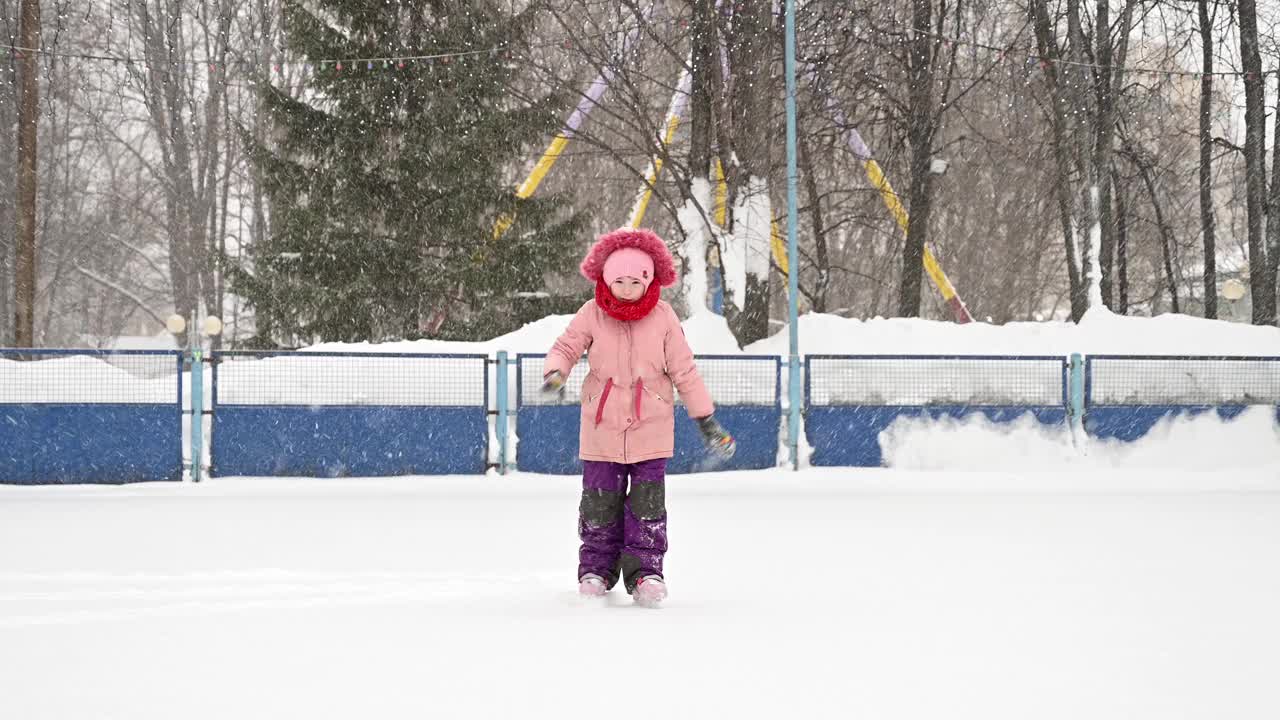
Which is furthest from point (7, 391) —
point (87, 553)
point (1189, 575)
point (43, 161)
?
point (43, 161)

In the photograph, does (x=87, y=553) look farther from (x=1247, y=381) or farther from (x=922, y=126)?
(x=922, y=126)

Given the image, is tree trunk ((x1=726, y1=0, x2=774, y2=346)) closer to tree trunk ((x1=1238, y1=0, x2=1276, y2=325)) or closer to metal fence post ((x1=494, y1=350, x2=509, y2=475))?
metal fence post ((x1=494, y1=350, x2=509, y2=475))

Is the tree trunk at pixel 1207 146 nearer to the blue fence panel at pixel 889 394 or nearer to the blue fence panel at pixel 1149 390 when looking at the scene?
the blue fence panel at pixel 1149 390

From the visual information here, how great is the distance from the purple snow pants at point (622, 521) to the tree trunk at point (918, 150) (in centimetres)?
1553

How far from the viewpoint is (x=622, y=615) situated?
568cm

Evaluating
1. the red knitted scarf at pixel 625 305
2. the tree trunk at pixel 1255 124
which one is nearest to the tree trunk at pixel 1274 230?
the tree trunk at pixel 1255 124

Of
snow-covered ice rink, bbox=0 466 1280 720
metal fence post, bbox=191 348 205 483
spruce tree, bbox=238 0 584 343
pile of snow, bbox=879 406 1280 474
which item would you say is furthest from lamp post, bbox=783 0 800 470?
spruce tree, bbox=238 0 584 343

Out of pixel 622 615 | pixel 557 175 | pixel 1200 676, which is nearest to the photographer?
pixel 1200 676

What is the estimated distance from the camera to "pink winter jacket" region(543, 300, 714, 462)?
20.0ft

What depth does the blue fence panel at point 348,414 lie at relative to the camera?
39.8 feet

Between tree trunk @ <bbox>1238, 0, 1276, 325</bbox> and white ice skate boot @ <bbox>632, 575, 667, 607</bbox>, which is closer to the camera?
white ice skate boot @ <bbox>632, 575, 667, 607</bbox>

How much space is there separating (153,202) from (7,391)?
88.6 ft

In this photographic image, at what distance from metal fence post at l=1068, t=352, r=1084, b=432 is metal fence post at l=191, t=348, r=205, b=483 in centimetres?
854

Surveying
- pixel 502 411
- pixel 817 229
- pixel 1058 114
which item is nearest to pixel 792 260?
pixel 502 411
